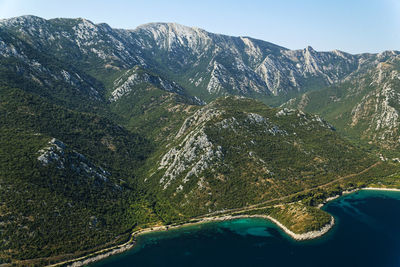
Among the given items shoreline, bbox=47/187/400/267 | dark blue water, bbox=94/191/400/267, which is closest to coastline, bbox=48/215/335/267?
shoreline, bbox=47/187/400/267

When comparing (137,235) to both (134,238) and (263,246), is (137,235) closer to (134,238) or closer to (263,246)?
(134,238)

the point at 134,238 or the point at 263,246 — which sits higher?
the point at 134,238

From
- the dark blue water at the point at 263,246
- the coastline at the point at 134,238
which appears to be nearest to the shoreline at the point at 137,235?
the coastline at the point at 134,238

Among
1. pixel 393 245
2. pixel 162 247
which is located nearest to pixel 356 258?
pixel 393 245

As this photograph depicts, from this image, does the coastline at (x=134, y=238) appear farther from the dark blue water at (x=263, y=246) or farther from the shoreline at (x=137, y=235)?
the dark blue water at (x=263, y=246)

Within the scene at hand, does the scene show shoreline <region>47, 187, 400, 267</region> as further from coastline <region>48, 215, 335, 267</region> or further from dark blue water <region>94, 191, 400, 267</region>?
dark blue water <region>94, 191, 400, 267</region>

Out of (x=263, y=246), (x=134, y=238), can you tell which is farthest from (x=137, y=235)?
(x=263, y=246)

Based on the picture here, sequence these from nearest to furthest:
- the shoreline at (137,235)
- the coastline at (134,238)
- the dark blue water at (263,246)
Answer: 1. the dark blue water at (263,246)
2. the coastline at (134,238)
3. the shoreline at (137,235)

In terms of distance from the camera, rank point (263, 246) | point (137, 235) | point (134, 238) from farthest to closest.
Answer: point (137, 235) → point (134, 238) → point (263, 246)
